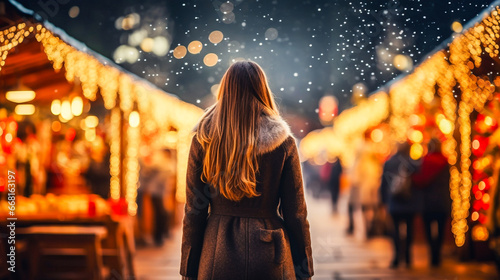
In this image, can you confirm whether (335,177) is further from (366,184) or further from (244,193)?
(244,193)

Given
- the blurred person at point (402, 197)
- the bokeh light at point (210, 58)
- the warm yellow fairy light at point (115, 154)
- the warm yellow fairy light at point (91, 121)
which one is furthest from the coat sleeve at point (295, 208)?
the warm yellow fairy light at point (91, 121)

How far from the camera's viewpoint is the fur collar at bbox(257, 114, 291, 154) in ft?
10.1

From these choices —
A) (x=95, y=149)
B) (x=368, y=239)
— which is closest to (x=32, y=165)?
(x=95, y=149)

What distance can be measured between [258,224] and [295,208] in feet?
0.75

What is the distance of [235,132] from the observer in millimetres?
3066

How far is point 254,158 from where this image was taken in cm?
308

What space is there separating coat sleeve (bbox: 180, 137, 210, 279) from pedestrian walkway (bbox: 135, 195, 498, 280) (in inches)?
178

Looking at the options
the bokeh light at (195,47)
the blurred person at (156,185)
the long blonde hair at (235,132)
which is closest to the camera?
the long blonde hair at (235,132)

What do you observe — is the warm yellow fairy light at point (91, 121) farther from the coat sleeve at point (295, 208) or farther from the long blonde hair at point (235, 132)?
the coat sleeve at point (295, 208)

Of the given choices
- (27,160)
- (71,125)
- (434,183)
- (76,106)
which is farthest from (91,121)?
(434,183)

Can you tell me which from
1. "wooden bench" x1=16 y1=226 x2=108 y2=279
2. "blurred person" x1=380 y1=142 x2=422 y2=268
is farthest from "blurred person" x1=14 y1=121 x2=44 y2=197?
"blurred person" x1=380 y1=142 x2=422 y2=268

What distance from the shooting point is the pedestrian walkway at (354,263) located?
7633 mm

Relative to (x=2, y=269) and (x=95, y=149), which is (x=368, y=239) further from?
(x=2, y=269)

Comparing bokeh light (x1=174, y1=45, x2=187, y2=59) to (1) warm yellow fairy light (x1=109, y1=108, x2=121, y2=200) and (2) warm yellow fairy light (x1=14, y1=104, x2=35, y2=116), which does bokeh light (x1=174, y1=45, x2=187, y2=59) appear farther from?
(2) warm yellow fairy light (x1=14, y1=104, x2=35, y2=116)
